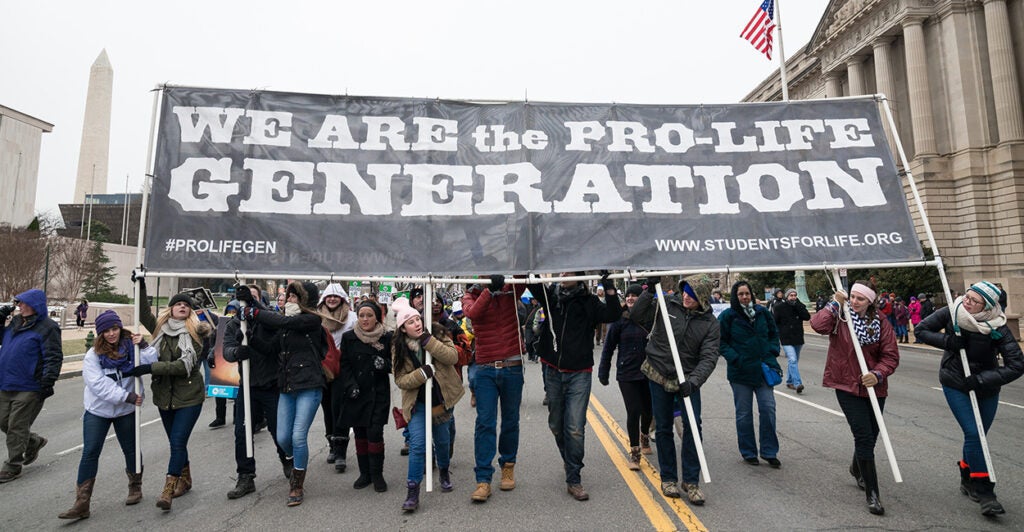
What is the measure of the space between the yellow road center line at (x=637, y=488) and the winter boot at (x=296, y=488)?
2.88 meters

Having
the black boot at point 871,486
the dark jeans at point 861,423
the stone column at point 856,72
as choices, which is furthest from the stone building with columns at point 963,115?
the black boot at point 871,486

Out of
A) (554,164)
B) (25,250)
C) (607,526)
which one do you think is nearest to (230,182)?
(554,164)

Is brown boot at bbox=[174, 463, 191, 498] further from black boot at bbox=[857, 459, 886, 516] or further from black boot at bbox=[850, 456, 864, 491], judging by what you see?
black boot at bbox=[850, 456, 864, 491]

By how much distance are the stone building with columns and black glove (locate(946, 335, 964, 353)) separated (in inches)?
1333

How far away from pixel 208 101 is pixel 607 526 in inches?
202

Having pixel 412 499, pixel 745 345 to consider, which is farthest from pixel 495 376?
pixel 745 345

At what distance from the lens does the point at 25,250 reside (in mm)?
28984

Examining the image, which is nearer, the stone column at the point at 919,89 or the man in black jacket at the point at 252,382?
the man in black jacket at the point at 252,382

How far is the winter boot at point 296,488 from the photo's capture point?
4.54 m

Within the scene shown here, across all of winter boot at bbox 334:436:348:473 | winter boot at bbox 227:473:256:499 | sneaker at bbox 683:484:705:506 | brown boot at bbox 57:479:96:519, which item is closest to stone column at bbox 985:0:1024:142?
sneaker at bbox 683:484:705:506

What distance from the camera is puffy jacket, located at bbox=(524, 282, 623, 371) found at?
15.6 ft

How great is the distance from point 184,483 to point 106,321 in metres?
1.64

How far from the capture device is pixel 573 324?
191 inches

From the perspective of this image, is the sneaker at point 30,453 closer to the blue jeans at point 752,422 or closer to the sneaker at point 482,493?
the sneaker at point 482,493
